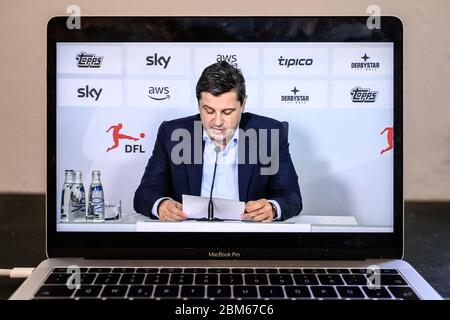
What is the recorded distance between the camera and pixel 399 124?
79 cm

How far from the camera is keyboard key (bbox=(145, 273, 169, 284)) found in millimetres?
692

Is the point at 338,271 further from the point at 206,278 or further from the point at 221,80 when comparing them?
the point at 221,80

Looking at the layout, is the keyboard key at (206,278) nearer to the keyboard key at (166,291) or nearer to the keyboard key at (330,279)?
the keyboard key at (166,291)

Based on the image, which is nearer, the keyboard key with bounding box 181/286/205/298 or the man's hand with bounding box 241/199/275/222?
the keyboard key with bounding box 181/286/205/298

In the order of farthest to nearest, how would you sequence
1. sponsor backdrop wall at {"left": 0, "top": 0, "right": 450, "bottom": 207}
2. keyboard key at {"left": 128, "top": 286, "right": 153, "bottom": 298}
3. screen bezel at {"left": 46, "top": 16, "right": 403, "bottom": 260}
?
1. sponsor backdrop wall at {"left": 0, "top": 0, "right": 450, "bottom": 207}
2. screen bezel at {"left": 46, "top": 16, "right": 403, "bottom": 260}
3. keyboard key at {"left": 128, "top": 286, "right": 153, "bottom": 298}

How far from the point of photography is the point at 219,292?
0.67 metres

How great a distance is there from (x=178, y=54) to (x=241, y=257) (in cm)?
31

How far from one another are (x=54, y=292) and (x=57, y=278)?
5cm

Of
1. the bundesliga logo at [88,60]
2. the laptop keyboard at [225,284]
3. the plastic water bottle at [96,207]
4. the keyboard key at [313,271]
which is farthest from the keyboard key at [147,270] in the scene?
the bundesliga logo at [88,60]

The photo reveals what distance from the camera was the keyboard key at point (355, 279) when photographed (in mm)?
695

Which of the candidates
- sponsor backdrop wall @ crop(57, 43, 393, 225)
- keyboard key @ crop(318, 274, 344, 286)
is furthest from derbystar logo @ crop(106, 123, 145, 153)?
keyboard key @ crop(318, 274, 344, 286)

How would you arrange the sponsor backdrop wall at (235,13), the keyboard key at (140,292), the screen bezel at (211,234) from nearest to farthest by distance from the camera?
the keyboard key at (140,292)
the screen bezel at (211,234)
the sponsor backdrop wall at (235,13)

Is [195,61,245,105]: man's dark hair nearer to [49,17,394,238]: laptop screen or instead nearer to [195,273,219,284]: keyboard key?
[49,17,394,238]: laptop screen
